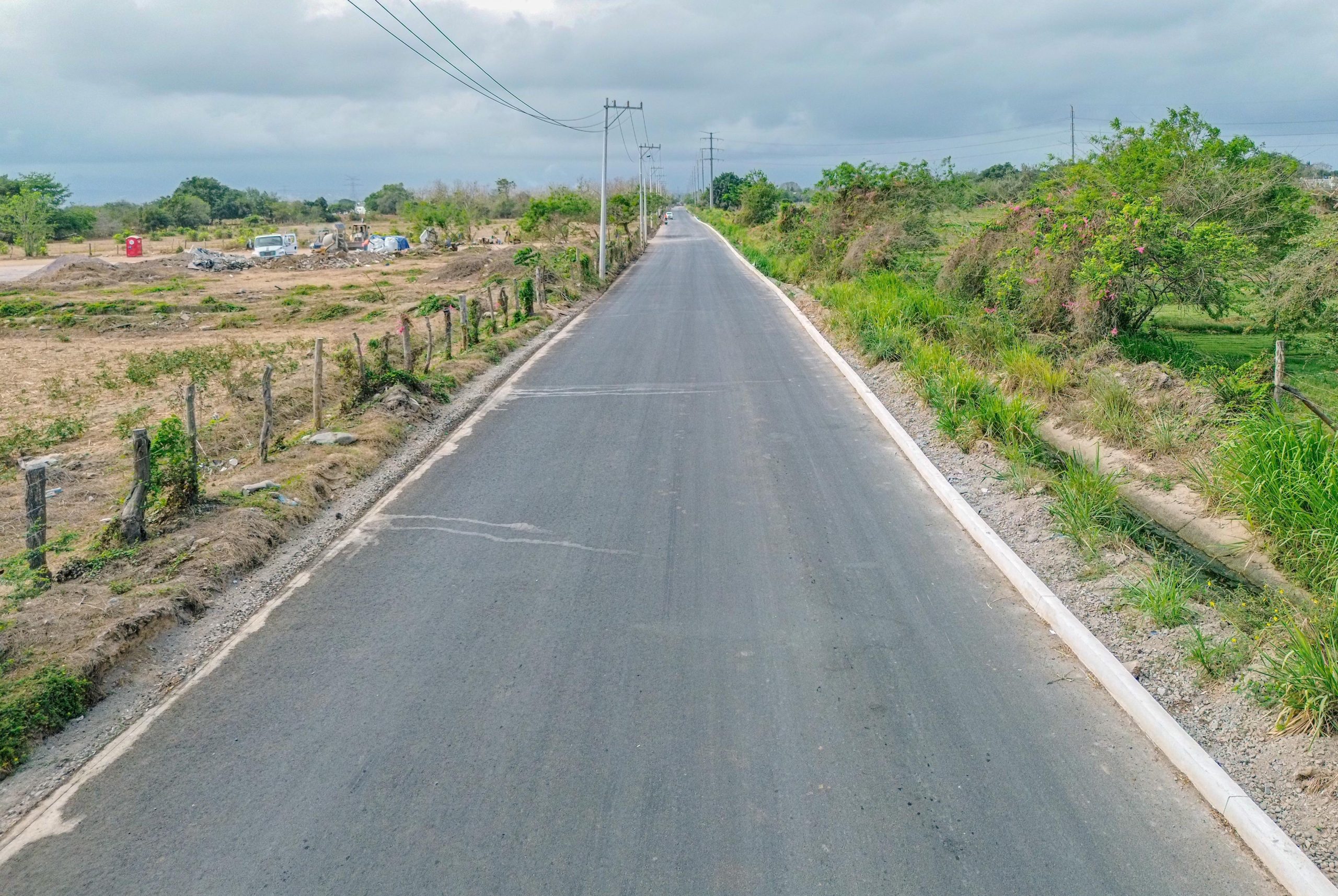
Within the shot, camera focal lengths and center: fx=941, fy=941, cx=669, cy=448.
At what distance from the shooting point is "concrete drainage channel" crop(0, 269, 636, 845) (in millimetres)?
4902

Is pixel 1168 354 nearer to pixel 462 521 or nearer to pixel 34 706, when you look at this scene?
pixel 462 521

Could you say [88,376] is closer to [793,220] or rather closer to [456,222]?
[793,220]

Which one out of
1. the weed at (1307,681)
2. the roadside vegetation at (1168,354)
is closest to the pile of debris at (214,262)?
the roadside vegetation at (1168,354)

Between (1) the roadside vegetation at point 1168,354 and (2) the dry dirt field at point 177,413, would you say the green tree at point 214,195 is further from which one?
(1) the roadside vegetation at point 1168,354

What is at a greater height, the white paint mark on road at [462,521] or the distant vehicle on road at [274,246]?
the distant vehicle on road at [274,246]

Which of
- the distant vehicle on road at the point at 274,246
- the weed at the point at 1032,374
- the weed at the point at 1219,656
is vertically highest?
the distant vehicle on road at the point at 274,246

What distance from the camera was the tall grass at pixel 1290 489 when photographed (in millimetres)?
6895

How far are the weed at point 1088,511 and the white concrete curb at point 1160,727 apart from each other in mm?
570

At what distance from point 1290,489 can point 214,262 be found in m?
→ 50.7

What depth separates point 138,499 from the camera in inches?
310

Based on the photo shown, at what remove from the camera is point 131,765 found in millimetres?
5090

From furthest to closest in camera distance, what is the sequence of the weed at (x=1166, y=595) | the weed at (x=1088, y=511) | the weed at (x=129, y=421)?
the weed at (x=129, y=421)
the weed at (x=1088, y=511)
the weed at (x=1166, y=595)

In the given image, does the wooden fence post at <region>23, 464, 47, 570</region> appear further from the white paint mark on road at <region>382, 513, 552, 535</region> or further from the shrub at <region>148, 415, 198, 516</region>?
the white paint mark on road at <region>382, 513, 552, 535</region>

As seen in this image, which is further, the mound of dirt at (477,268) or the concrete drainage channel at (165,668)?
the mound of dirt at (477,268)
